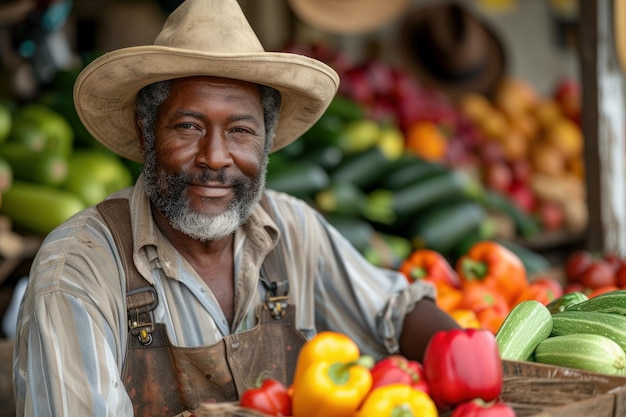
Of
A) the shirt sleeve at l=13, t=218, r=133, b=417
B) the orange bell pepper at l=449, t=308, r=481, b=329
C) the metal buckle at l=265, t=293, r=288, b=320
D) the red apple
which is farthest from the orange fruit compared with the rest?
the shirt sleeve at l=13, t=218, r=133, b=417

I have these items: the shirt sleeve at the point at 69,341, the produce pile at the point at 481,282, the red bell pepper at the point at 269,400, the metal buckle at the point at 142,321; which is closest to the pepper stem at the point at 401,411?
the red bell pepper at the point at 269,400

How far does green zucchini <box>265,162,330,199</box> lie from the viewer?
5188mm

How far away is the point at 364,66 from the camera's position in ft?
23.9

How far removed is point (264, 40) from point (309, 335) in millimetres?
5160

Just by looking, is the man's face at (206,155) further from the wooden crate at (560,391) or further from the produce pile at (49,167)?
the produce pile at (49,167)

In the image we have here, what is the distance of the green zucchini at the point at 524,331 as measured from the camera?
2.44m

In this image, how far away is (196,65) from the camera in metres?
2.58

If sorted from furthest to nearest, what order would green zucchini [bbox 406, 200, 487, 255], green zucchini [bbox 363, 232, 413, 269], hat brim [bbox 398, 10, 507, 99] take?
hat brim [bbox 398, 10, 507, 99] → green zucchini [bbox 406, 200, 487, 255] → green zucchini [bbox 363, 232, 413, 269]

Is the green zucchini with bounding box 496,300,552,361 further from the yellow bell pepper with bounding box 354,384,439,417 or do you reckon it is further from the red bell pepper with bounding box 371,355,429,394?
the yellow bell pepper with bounding box 354,384,439,417

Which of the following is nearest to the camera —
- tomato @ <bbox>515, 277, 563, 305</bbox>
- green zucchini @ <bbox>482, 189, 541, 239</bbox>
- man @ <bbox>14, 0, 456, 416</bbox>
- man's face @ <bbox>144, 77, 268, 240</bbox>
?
man @ <bbox>14, 0, 456, 416</bbox>

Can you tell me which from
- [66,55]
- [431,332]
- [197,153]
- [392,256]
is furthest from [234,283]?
[66,55]

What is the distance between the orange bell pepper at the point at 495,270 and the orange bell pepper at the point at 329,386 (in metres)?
2.11

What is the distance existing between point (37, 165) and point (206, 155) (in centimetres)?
242

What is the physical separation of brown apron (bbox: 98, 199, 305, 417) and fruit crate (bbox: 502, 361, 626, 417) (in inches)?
35.8
